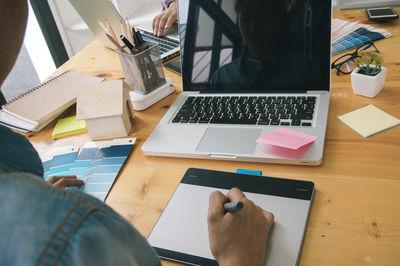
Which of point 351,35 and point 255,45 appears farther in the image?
point 351,35

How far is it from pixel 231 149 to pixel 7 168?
50cm

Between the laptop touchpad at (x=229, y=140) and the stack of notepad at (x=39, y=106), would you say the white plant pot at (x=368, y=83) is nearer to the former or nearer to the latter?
the laptop touchpad at (x=229, y=140)

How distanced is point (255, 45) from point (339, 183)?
421mm

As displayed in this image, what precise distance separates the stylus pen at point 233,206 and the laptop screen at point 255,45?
445mm

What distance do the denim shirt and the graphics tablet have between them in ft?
0.98

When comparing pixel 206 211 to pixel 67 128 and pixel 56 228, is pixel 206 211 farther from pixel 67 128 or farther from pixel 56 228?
pixel 67 128

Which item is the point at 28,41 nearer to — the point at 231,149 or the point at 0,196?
the point at 231,149

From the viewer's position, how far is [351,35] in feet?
3.70

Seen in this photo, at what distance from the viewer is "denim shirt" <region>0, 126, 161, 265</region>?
241 mm

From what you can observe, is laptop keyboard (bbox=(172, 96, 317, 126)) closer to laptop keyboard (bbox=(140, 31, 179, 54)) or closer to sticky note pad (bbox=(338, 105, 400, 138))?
sticky note pad (bbox=(338, 105, 400, 138))

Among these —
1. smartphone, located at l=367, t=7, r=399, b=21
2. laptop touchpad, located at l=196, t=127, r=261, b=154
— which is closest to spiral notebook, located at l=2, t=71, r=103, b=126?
laptop touchpad, located at l=196, t=127, r=261, b=154

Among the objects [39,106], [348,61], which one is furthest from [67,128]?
[348,61]

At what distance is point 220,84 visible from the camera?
0.93 metres

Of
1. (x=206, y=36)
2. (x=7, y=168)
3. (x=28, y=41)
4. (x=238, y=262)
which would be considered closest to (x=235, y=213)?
(x=238, y=262)
